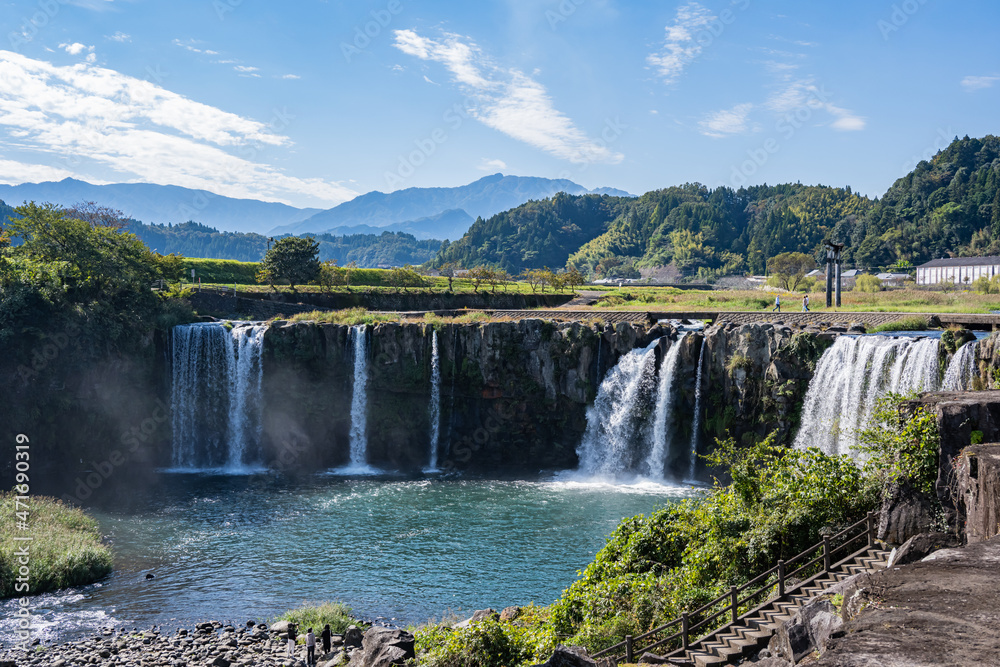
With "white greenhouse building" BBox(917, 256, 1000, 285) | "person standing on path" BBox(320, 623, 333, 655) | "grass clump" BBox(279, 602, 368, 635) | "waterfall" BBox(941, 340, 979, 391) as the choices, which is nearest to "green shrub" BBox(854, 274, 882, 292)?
"white greenhouse building" BBox(917, 256, 1000, 285)

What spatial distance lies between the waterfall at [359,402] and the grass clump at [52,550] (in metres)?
15.8

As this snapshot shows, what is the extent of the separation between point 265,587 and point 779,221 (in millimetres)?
158851

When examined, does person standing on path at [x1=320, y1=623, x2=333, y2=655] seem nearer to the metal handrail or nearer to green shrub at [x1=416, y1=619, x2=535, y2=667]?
green shrub at [x1=416, y1=619, x2=535, y2=667]

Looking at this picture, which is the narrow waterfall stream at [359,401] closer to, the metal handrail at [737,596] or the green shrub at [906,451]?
the metal handrail at [737,596]

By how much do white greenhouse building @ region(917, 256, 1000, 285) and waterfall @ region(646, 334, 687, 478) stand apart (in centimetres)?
7516

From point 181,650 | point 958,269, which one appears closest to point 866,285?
point 958,269

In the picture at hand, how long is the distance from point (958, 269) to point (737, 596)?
105793 mm

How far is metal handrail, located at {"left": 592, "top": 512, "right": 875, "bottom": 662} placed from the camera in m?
12.8

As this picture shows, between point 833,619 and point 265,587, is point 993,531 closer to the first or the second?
point 833,619

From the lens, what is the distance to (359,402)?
43.5 meters

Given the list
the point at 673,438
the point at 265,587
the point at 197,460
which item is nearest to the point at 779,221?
the point at 673,438

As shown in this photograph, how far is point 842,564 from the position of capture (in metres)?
14.7

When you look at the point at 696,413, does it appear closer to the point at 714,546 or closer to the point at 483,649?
the point at 714,546

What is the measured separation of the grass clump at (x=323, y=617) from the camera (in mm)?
21766
